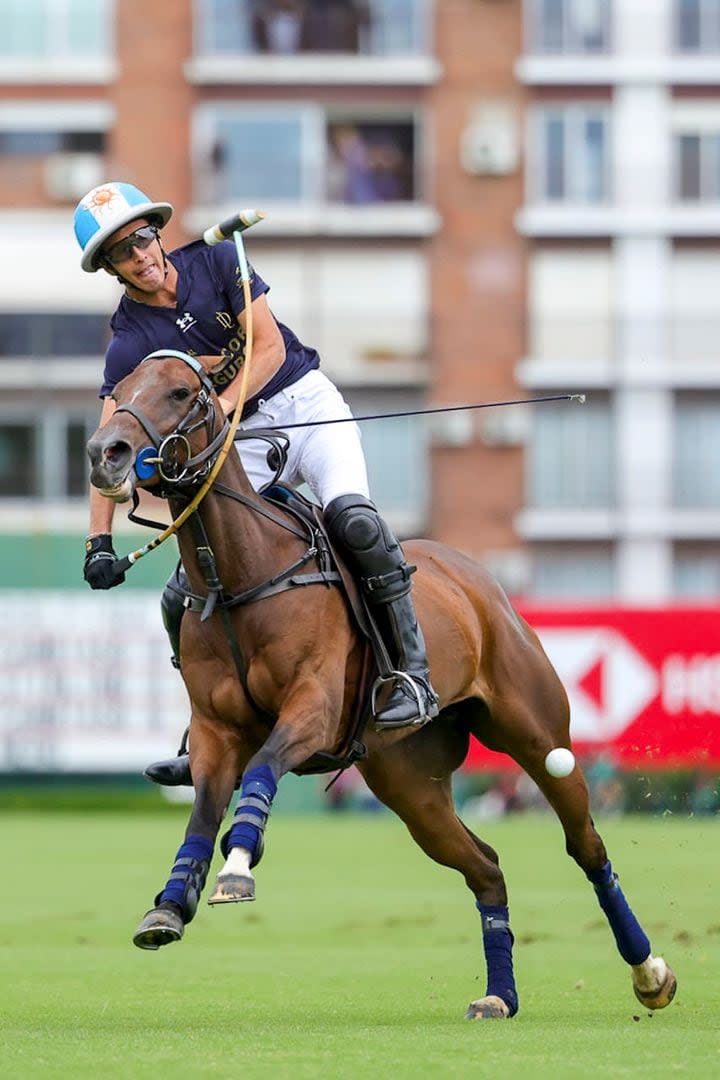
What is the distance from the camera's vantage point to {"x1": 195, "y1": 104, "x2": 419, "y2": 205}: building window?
134ft

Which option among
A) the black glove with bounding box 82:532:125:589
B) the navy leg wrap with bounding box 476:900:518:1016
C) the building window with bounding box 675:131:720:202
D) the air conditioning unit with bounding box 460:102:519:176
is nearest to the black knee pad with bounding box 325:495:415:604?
the black glove with bounding box 82:532:125:589

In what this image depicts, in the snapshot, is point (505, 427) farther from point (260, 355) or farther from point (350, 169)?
point (260, 355)

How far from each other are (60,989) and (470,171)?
3201 centimetres

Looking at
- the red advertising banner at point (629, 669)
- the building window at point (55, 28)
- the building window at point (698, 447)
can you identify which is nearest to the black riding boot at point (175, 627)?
the red advertising banner at point (629, 669)

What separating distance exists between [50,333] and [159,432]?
32917mm

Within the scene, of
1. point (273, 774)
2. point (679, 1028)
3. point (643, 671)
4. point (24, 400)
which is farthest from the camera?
point (24, 400)

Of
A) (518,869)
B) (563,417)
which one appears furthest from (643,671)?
(563,417)

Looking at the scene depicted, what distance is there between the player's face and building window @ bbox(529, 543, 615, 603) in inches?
1261

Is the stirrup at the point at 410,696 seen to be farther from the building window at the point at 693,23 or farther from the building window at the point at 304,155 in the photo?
the building window at the point at 693,23

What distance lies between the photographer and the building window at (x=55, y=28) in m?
40.6

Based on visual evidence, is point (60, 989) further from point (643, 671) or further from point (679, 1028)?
point (643, 671)

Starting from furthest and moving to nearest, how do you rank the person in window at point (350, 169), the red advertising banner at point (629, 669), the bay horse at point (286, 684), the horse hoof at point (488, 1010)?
the person in window at point (350, 169) → the red advertising banner at point (629, 669) → the horse hoof at point (488, 1010) → the bay horse at point (286, 684)

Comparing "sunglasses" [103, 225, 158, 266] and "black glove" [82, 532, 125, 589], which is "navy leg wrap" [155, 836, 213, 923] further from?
"sunglasses" [103, 225, 158, 266]

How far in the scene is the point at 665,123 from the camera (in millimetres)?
40812
